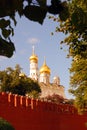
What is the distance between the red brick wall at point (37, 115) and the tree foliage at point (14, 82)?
15.5 m

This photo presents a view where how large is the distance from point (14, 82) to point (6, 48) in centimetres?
3608

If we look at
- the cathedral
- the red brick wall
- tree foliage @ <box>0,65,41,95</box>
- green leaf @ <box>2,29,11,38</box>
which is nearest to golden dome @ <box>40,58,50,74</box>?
the cathedral

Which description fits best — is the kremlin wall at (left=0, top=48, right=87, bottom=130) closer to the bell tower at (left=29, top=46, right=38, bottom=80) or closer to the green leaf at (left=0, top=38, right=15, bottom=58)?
the green leaf at (left=0, top=38, right=15, bottom=58)

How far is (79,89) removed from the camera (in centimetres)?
1853

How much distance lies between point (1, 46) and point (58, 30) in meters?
13.8

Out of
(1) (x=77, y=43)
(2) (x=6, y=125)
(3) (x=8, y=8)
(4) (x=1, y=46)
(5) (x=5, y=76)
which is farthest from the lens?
(5) (x=5, y=76)

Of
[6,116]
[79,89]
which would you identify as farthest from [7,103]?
[79,89]

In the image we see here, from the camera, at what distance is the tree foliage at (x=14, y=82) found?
37.9 m

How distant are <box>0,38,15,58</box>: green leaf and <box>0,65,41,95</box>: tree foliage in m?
35.9

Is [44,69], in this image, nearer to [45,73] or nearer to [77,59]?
[45,73]

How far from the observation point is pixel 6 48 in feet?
5.95

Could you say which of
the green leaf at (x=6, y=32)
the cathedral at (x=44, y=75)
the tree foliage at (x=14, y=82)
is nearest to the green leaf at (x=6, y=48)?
the green leaf at (x=6, y=32)

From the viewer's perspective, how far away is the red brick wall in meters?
17.4

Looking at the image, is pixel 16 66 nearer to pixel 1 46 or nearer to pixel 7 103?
pixel 7 103
